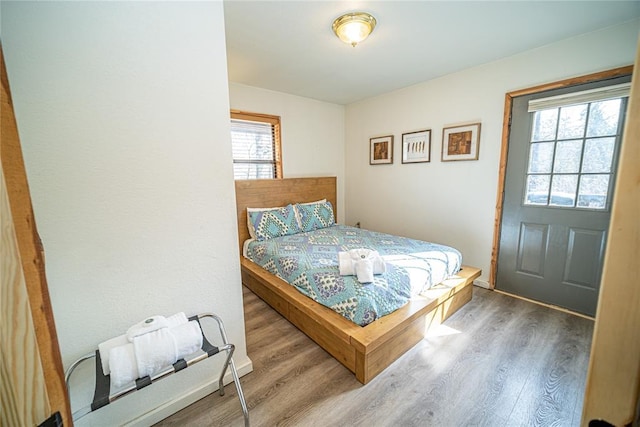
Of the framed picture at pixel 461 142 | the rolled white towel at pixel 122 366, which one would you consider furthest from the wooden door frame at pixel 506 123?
the rolled white towel at pixel 122 366

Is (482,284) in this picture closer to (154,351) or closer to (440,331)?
(440,331)

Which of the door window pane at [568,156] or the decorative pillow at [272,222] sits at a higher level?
the door window pane at [568,156]

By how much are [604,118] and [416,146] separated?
159 centimetres

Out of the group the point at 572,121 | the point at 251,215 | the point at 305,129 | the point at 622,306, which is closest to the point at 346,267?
the point at 622,306

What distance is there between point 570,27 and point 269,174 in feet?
10.5

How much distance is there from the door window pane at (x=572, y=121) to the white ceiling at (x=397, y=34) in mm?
585

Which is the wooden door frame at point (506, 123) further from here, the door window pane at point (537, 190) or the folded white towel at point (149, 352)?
the folded white towel at point (149, 352)

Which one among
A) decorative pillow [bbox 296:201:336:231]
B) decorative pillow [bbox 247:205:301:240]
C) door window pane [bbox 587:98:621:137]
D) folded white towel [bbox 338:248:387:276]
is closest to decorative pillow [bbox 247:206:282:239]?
decorative pillow [bbox 247:205:301:240]

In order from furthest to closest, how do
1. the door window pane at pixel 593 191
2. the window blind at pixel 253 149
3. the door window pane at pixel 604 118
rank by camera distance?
the window blind at pixel 253 149
the door window pane at pixel 593 191
the door window pane at pixel 604 118

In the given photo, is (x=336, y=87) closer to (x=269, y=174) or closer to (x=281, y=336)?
(x=269, y=174)

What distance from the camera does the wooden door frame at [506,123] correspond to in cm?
197

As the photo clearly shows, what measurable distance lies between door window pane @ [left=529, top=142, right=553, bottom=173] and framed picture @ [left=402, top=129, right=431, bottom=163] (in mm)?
992

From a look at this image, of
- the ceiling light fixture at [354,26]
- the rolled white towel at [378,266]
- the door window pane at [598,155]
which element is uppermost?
the ceiling light fixture at [354,26]

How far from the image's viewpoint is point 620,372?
1.45ft
